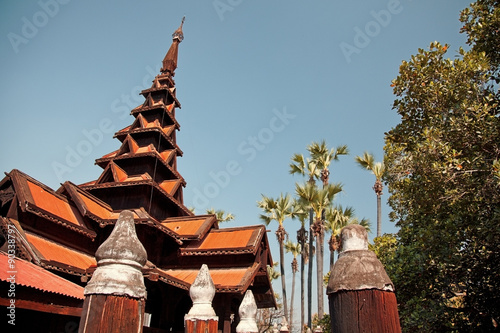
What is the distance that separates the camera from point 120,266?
184 cm

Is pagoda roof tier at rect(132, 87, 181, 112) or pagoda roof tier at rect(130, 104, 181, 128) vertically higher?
pagoda roof tier at rect(132, 87, 181, 112)

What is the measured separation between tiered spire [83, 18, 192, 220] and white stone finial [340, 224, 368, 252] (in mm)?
13234

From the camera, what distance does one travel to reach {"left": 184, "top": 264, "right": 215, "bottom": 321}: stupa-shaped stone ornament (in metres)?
3.56

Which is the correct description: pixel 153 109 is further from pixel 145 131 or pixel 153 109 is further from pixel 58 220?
pixel 58 220

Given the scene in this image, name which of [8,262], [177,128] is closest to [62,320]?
[8,262]

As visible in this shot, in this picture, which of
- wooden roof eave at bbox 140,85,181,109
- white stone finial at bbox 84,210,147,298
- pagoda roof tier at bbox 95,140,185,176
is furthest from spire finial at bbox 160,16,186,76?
white stone finial at bbox 84,210,147,298

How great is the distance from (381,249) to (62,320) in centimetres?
906

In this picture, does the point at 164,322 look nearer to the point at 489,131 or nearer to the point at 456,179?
the point at 456,179

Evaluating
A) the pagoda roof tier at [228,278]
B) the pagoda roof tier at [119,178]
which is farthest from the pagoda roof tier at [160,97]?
the pagoda roof tier at [228,278]

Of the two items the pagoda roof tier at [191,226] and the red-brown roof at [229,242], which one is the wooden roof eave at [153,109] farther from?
the red-brown roof at [229,242]

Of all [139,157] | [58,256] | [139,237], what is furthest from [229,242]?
[139,157]

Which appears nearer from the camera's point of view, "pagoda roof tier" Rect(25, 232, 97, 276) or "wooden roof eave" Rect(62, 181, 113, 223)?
"pagoda roof tier" Rect(25, 232, 97, 276)

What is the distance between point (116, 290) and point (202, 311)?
2.18m

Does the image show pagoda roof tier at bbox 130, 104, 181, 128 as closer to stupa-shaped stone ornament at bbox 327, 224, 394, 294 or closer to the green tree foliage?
the green tree foliage
